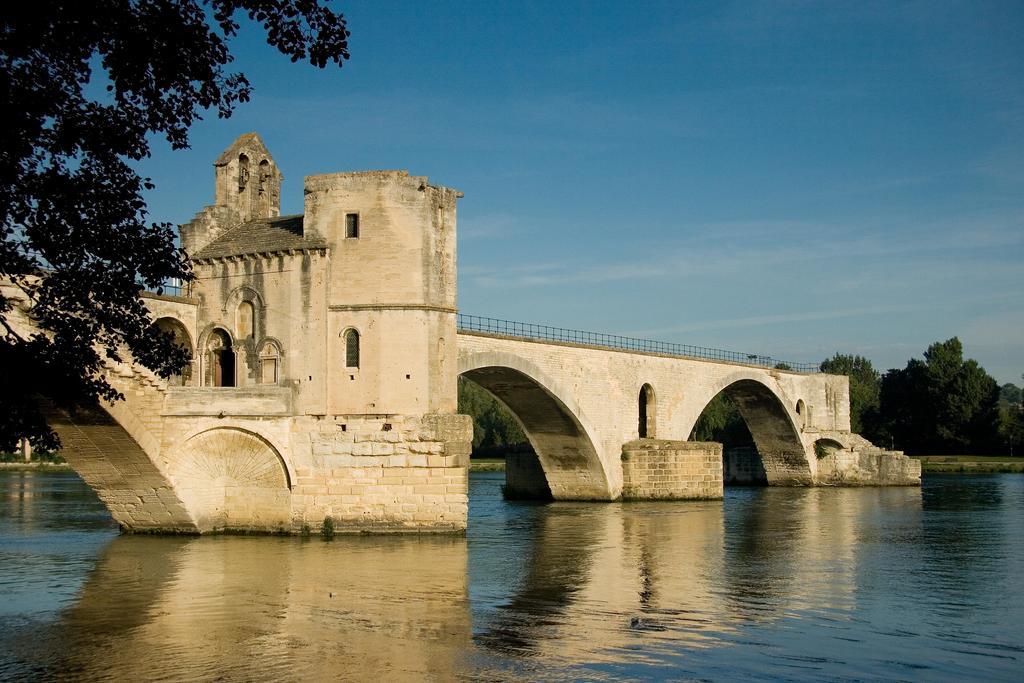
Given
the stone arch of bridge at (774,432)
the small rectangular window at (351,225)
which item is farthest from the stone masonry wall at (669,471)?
the small rectangular window at (351,225)

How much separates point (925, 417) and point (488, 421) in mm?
32299

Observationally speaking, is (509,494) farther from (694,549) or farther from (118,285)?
(118,285)

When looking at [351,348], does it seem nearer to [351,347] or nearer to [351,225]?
[351,347]

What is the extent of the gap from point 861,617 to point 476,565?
8.14m

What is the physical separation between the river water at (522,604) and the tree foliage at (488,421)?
54.4 meters

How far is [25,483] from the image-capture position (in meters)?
59.7

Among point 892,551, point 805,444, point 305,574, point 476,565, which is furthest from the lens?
point 805,444

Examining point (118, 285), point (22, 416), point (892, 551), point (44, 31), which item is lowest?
point (892, 551)

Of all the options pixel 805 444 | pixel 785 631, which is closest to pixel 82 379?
pixel 785 631

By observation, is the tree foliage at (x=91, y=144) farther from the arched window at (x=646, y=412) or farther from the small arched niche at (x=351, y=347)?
the arched window at (x=646, y=412)

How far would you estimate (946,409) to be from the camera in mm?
79938

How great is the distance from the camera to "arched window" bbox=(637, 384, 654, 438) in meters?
46.6

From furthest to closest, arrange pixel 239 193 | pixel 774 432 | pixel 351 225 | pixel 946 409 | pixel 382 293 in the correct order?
pixel 946 409 → pixel 774 432 → pixel 239 193 → pixel 351 225 → pixel 382 293

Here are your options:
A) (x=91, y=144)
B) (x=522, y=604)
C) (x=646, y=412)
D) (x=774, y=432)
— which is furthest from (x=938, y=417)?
(x=91, y=144)
